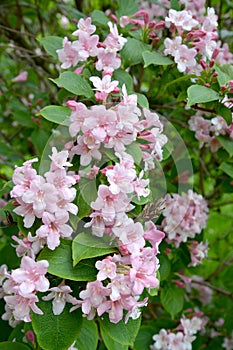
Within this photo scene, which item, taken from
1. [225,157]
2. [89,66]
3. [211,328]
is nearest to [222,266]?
[211,328]

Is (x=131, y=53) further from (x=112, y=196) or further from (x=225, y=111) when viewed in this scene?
(x=112, y=196)

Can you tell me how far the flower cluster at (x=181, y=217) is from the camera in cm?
192

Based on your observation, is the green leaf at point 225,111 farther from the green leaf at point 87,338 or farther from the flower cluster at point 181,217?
the green leaf at point 87,338

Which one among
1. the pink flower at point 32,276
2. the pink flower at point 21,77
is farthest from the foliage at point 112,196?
the pink flower at point 21,77

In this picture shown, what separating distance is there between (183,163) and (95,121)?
980 millimetres

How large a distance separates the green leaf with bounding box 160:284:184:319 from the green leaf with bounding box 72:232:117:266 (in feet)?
2.98

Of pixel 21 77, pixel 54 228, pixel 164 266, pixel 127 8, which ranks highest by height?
pixel 127 8

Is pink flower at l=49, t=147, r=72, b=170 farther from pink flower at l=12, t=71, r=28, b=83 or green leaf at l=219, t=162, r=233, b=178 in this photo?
pink flower at l=12, t=71, r=28, b=83

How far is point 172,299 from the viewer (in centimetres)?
213

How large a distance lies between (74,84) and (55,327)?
65cm

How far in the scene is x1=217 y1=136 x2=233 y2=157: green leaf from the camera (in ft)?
5.91

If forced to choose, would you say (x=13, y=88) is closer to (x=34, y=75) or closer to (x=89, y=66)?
(x=34, y=75)

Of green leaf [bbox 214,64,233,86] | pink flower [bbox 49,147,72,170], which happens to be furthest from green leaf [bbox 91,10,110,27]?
pink flower [bbox 49,147,72,170]

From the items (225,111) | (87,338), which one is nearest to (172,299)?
(87,338)
